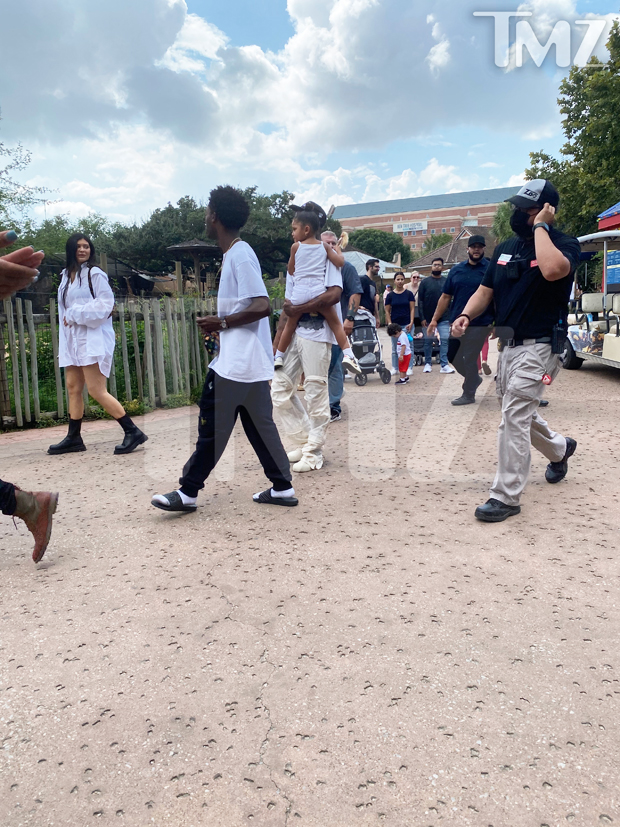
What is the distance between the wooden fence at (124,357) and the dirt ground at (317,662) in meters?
3.29

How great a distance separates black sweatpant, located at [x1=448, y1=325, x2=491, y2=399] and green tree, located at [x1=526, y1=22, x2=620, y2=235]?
1823 cm

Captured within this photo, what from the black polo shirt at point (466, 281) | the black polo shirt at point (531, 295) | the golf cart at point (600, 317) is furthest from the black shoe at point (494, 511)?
the golf cart at point (600, 317)

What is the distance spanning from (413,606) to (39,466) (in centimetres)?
390

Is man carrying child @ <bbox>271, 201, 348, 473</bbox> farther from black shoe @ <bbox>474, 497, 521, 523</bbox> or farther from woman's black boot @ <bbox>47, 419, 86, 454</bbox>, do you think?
woman's black boot @ <bbox>47, 419, 86, 454</bbox>

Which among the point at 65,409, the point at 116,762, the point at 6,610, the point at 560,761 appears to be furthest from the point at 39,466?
the point at 560,761

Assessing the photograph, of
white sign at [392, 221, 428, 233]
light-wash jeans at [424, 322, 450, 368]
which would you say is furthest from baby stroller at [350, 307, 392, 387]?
white sign at [392, 221, 428, 233]

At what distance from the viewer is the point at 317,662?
8.31ft

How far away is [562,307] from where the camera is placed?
4.07 metres

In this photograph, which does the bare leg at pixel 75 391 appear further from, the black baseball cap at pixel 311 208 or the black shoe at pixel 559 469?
the black shoe at pixel 559 469

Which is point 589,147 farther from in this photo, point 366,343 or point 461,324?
point 461,324

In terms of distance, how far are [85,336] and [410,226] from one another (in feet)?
466

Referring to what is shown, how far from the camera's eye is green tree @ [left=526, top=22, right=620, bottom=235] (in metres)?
23.6

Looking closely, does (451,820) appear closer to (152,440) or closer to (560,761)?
(560,761)

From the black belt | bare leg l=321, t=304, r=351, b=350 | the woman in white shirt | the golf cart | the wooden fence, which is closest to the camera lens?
the black belt
